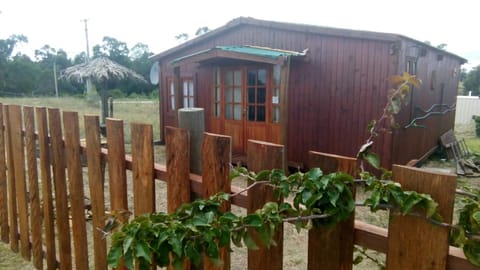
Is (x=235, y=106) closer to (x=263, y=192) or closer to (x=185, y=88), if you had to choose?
(x=185, y=88)

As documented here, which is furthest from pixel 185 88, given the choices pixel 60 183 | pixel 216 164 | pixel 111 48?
pixel 111 48

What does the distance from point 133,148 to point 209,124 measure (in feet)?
21.4

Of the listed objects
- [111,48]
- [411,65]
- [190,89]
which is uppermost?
[111,48]

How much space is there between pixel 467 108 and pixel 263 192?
19471mm

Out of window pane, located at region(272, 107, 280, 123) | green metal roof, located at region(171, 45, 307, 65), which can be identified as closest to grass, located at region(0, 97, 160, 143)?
green metal roof, located at region(171, 45, 307, 65)

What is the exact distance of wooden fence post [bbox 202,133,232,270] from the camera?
1.20m

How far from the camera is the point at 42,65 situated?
3069cm

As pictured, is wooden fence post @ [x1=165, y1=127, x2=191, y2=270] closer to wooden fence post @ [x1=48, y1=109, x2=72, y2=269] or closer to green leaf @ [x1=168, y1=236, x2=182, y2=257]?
green leaf @ [x1=168, y1=236, x2=182, y2=257]

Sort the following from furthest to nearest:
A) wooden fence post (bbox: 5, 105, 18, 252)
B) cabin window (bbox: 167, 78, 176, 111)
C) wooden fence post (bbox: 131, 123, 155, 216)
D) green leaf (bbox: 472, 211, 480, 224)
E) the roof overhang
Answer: cabin window (bbox: 167, 78, 176, 111) → the roof overhang → wooden fence post (bbox: 5, 105, 18, 252) → wooden fence post (bbox: 131, 123, 155, 216) → green leaf (bbox: 472, 211, 480, 224)

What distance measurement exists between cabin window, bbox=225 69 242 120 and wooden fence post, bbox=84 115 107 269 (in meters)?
5.59

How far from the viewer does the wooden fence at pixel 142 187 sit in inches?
35.0

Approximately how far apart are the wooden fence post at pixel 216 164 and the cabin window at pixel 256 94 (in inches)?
224

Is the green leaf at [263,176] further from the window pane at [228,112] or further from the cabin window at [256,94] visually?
the window pane at [228,112]

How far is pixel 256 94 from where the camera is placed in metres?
6.98
